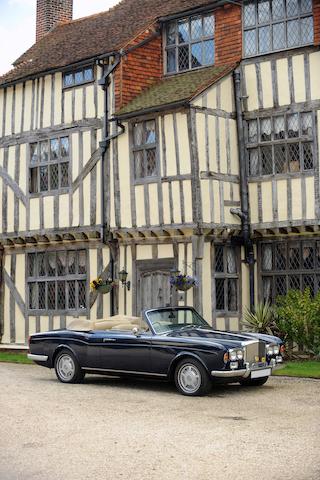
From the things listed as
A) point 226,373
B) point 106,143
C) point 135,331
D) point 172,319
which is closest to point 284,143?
point 106,143

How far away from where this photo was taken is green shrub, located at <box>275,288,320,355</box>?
50.1 ft

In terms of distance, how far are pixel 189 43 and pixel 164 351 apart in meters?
10.2

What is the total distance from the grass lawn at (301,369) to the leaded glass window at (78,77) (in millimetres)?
9040

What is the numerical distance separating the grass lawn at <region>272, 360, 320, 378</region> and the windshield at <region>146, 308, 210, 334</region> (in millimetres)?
1810

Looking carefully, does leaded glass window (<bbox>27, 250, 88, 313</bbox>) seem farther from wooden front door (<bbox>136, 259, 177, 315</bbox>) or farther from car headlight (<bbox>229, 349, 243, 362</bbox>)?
car headlight (<bbox>229, 349, 243, 362</bbox>)

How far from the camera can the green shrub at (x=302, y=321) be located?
15.3 m

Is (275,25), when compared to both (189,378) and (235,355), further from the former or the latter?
(189,378)

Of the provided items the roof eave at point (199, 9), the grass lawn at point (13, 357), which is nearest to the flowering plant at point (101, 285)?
the grass lawn at point (13, 357)

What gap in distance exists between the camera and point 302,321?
15.3 m

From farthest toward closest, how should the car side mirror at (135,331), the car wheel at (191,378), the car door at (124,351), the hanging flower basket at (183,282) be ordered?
the hanging flower basket at (183,282) < the car side mirror at (135,331) < the car door at (124,351) < the car wheel at (191,378)

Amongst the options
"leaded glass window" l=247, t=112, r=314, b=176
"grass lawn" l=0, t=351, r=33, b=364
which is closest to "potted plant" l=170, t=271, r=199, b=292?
"leaded glass window" l=247, t=112, r=314, b=176

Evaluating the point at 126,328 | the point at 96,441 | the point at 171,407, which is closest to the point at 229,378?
the point at 171,407

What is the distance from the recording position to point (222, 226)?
16688mm

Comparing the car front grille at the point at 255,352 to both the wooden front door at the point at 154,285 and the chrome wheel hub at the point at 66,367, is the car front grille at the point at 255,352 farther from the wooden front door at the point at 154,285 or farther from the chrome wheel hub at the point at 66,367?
the wooden front door at the point at 154,285
